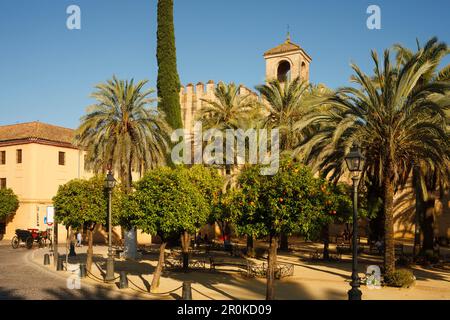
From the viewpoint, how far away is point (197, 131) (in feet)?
108

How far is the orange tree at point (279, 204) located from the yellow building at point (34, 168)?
31184 millimetres

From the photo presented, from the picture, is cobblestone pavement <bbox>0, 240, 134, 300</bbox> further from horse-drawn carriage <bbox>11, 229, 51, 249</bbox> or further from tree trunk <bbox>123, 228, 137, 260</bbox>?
horse-drawn carriage <bbox>11, 229, 51, 249</bbox>

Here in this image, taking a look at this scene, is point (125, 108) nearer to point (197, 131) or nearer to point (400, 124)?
point (197, 131)

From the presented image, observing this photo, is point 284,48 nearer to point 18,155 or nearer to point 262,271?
point 18,155

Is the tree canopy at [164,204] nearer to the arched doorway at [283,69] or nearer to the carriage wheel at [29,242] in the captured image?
the carriage wheel at [29,242]

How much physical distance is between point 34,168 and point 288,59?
28611mm

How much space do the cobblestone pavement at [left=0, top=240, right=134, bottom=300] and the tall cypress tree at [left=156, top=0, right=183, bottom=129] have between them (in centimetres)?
1231

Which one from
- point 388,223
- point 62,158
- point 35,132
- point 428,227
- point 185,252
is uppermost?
point 35,132

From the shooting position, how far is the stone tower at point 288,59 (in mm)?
49906

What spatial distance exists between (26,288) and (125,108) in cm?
1231

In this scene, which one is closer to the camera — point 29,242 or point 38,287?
point 38,287

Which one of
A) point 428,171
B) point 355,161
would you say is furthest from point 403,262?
point 355,161

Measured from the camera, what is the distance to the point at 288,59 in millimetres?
50406
